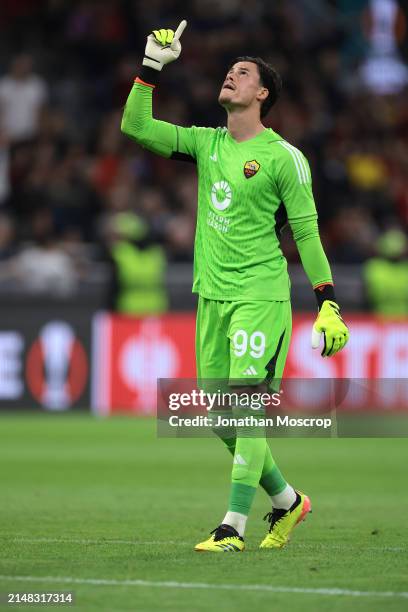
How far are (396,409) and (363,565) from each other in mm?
10213

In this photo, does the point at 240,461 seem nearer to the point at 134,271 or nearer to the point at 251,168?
the point at 251,168

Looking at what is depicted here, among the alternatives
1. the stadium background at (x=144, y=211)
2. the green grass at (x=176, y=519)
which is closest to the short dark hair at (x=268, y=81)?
the green grass at (x=176, y=519)

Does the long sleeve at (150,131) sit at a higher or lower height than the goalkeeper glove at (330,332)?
higher

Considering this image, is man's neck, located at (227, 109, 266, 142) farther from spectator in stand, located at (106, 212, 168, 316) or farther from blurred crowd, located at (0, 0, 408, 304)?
blurred crowd, located at (0, 0, 408, 304)

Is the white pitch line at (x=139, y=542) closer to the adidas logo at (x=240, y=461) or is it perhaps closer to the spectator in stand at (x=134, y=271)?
the adidas logo at (x=240, y=461)

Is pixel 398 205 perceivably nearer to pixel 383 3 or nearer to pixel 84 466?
pixel 383 3

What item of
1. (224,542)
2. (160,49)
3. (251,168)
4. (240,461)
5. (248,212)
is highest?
(160,49)

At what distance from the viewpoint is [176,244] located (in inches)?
704

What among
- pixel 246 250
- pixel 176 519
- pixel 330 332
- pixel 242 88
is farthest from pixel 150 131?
pixel 176 519

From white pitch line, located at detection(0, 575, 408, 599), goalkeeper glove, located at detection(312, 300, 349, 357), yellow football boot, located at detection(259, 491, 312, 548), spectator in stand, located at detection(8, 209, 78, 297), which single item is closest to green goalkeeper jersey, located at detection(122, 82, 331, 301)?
goalkeeper glove, located at detection(312, 300, 349, 357)

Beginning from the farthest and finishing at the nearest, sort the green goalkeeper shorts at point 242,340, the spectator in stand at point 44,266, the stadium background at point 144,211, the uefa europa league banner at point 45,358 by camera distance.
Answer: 1. the spectator in stand at point 44,266
2. the uefa europa league banner at point 45,358
3. the stadium background at point 144,211
4. the green goalkeeper shorts at point 242,340

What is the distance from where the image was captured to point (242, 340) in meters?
7.04

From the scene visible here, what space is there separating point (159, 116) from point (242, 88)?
12195 millimetres

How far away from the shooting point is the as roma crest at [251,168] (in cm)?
719
